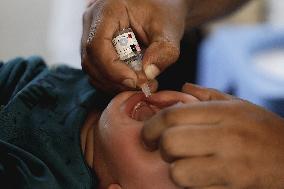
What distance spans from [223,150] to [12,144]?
47 centimetres

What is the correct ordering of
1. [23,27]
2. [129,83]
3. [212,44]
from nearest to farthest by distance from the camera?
[129,83], [212,44], [23,27]

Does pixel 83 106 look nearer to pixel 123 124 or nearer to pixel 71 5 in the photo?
pixel 123 124

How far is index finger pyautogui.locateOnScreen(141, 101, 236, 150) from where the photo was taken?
0.88m

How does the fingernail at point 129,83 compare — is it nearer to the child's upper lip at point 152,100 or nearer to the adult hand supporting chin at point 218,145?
the child's upper lip at point 152,100

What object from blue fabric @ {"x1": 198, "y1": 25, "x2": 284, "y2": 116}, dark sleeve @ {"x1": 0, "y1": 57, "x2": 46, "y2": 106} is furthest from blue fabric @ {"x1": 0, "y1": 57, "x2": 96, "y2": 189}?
blue fabric @ {"x1": 198, "y1": 25, "x2": 284, "y2": 116}

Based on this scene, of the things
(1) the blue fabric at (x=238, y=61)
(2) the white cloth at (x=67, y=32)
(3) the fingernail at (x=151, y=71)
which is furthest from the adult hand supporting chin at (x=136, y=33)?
(2) the white cloth at (x=67, y=32)

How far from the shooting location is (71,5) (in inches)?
98.3

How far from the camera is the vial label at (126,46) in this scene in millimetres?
1082

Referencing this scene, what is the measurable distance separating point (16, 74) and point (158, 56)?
43 cm

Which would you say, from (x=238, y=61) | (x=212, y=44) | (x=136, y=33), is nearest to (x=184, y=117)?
(x=136, y=33)

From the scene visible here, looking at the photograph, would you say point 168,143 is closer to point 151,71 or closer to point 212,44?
point 151,71

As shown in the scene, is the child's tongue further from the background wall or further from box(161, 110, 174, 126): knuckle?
the background wall

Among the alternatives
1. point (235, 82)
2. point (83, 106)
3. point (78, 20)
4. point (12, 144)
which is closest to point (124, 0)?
point (83, 106)

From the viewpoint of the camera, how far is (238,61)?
7.15ft
